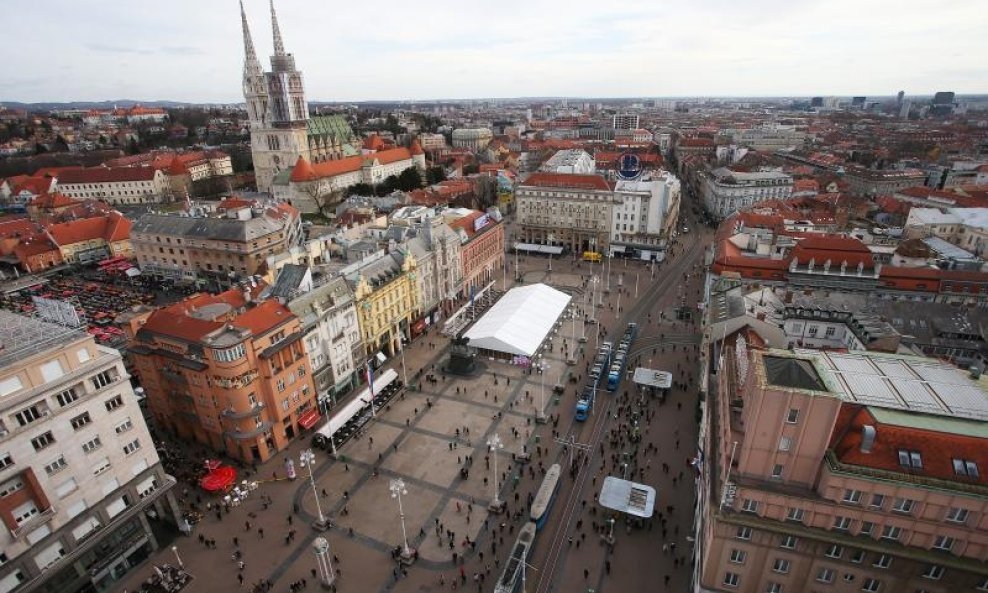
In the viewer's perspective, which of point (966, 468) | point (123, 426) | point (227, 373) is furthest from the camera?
point (227, 373)

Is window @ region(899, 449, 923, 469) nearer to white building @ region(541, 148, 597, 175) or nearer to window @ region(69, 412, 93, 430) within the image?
window @ region(69, 412, 93, 430)

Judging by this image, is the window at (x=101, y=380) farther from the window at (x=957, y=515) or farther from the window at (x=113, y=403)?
the window at (x=957, y=515)

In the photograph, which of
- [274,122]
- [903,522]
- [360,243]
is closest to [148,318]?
[360,243]

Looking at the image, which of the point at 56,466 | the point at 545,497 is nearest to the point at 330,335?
the point at 56,466

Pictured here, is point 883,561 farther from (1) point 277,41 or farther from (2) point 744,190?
(1) point 277,41

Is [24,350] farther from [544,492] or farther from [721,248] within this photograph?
[721,248]

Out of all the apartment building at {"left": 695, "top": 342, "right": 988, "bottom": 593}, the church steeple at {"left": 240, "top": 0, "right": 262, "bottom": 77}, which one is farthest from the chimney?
the church steeple at {"left": 240, "top": 0, "right": 262, "bottom": 77}
